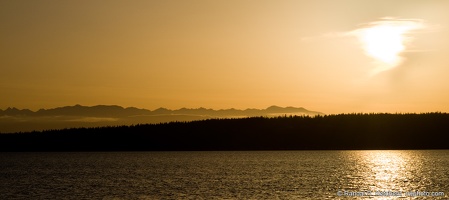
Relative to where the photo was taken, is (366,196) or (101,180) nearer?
(366,196)

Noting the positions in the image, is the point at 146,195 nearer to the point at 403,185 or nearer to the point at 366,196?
the point at 366,196

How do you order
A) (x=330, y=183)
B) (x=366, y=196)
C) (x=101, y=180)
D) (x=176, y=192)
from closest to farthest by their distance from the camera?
(x=366, y=196), (x=176, y=192), (x=330, y=183), (x=101, y=180)

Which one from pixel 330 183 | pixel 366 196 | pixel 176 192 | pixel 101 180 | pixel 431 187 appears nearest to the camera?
pixel 366 196

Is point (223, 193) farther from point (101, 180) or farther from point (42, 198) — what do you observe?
point (101, 180)

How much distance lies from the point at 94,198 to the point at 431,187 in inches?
1972

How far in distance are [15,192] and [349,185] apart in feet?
170

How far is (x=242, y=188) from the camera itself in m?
97.1

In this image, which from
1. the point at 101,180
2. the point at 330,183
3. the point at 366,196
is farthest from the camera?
the point at 101,180

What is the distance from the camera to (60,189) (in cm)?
10019

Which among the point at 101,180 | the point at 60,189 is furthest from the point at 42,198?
the point at 101,180

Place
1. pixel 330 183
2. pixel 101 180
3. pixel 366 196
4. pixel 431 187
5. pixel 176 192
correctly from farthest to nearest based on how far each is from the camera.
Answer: pixel 101 180, pixel 330 183, pixel 431 187, pixel 176 192, pixel 366 196

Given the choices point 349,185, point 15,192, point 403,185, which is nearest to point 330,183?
point 349,185

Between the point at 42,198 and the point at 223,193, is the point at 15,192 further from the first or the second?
the point at 223,193

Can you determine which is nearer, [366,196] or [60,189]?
[366,196]
